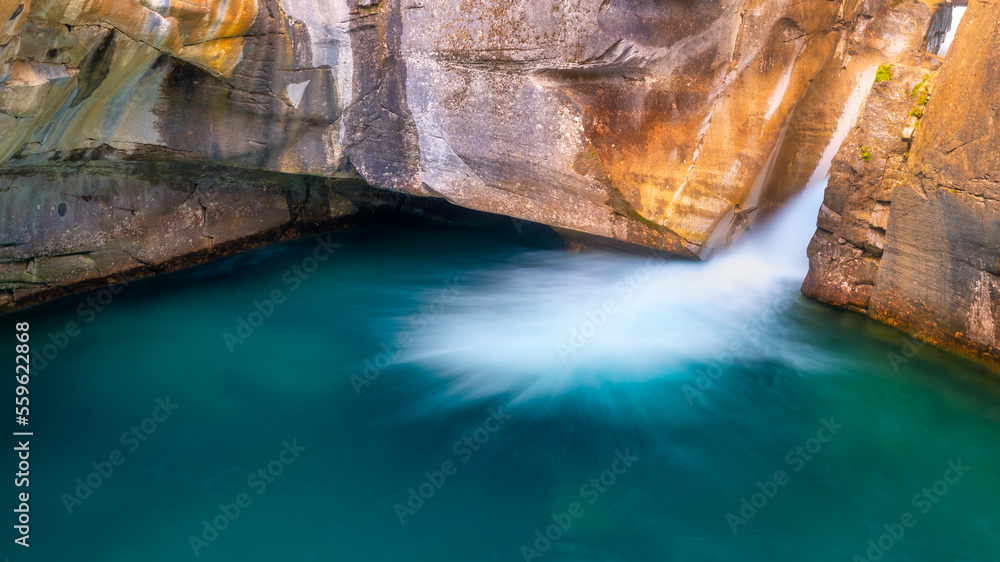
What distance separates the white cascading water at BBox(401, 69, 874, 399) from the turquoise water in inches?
1.1

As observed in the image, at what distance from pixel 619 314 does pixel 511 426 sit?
1997 millimetres

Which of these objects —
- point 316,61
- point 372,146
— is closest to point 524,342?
point 372,146

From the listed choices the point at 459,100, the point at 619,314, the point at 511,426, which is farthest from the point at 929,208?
the point at 459,100

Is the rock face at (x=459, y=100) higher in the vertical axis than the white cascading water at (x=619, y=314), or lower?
higher

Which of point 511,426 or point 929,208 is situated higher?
point 929,208

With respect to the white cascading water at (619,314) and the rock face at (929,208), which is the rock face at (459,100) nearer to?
the white cascading water at (619,314)

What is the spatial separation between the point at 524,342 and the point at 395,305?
158 centimetres

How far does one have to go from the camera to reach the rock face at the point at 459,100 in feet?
Result: 18.6

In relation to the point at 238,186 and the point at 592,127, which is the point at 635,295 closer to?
the point at 592,127

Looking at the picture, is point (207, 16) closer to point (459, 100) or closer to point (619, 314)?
point (459, 100)

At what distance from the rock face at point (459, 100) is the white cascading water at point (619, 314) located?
0.39 m

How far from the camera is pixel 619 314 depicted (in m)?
6.29

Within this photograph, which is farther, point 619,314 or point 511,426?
point 619,314

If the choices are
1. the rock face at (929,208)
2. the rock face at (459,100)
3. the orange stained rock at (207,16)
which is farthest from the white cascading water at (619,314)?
the orange stained rock at (207,16)
